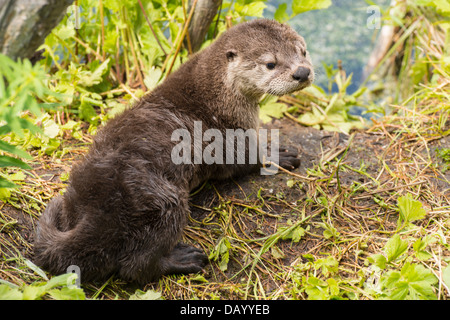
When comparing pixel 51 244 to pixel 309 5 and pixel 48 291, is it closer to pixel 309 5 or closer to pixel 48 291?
pixel 48 291

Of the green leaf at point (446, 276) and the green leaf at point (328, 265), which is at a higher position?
the green leaf at point (446, 276)

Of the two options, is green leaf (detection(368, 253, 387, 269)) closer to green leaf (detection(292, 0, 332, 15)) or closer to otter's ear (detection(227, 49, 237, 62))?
otter's ear (detection(227, 49, 237, 62))

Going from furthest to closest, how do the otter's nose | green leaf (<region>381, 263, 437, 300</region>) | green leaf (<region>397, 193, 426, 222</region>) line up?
the otter's nose → green leaf (<region>397, 193, 426, 222</region>) → green leaf (<region>381, 263, 437, 300</region>)

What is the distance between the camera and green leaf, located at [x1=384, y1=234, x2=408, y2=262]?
226 cm

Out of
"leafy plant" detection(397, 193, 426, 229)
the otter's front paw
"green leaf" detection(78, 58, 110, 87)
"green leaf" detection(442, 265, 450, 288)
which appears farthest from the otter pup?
"green leaf" detection(442, 265, 450, 288)

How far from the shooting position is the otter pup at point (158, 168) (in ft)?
7.36

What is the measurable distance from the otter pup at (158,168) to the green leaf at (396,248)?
0.98m

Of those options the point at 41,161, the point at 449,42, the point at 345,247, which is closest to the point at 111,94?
the point at 41,161

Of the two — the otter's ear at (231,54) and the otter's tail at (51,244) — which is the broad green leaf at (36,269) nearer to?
the otter's tail at (51,244)

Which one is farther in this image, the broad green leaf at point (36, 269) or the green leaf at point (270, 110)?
the green leaf at point (270, 110)

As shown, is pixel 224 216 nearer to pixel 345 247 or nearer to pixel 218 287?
pixel 218 287

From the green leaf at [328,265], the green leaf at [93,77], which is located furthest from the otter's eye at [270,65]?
the green leaf at [93,77]

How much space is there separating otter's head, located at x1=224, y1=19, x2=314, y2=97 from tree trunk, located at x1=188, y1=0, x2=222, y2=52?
77 centimetres
